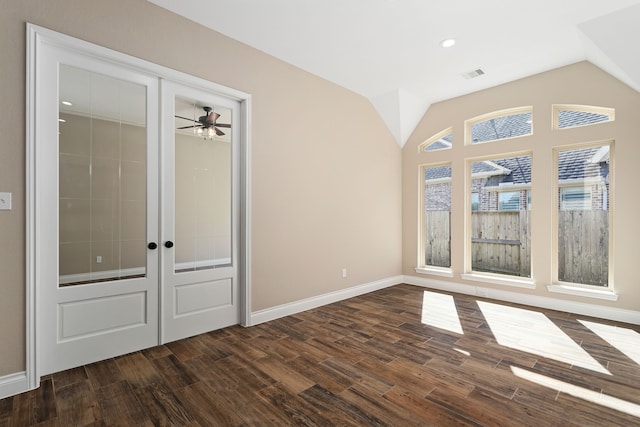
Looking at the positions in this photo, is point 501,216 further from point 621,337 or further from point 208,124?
point 208,124

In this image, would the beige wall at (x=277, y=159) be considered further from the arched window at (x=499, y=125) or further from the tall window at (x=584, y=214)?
the tall window at (x=584, y=214)

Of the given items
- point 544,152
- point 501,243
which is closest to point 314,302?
point 501,243

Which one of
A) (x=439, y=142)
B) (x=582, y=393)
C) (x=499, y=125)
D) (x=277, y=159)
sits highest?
(x=499, y=125)

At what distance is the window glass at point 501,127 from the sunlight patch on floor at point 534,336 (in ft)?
8.03

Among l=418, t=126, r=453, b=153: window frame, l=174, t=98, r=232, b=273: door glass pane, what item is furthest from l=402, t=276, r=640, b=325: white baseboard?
l=174, t=98, r=232, b=273: door glass pane

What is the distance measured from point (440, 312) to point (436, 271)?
1.39 m

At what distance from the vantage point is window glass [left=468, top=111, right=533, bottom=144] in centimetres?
441

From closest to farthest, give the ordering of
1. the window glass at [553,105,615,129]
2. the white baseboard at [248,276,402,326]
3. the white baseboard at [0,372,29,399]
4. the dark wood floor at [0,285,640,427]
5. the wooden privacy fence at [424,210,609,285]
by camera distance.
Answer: the dark wood floor at [0,285,640,427], the white baseboard at [0,372,29,399], the white baseboard at [248,276,402,326], the window glass at [553,105,615,129], the wooden privacy fence at [424,210,609,285]

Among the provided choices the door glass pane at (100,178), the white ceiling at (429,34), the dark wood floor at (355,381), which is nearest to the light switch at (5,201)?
the door glass pane at (100,178)

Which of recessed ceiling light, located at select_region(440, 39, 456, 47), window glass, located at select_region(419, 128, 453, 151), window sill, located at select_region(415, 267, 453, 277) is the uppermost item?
recessed ceiling light, located at select_region(440, 39, 456, 47)

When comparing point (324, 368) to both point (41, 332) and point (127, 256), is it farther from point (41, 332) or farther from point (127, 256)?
point (41, 332)

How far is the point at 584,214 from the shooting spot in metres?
4.00

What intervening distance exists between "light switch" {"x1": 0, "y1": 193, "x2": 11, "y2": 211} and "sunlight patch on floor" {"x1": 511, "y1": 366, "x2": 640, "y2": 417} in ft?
12.7

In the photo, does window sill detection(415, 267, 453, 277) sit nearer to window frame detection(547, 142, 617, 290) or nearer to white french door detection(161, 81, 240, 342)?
window frame detection(547, 142, 617, 290)
